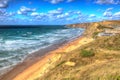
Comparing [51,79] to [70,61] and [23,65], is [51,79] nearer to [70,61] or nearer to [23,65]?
[70,61]

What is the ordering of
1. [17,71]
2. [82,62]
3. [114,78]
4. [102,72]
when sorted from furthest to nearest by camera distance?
[17,71], [82,62], [102,72], [114,78]

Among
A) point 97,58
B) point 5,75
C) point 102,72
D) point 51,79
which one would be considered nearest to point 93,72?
point 102,72

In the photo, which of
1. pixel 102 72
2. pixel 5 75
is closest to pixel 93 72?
pixel 102 72

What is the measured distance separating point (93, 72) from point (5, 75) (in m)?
11.7

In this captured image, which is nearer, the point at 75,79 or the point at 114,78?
Result: the point at 114,78

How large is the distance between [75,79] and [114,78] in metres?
1.93

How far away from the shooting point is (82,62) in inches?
674

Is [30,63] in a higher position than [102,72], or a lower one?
lower

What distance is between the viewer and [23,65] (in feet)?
86.5

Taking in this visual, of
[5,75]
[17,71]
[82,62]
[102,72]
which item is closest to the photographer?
[102,72]

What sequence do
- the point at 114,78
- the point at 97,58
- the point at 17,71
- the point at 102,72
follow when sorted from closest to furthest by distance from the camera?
1. the point at 114,78
2. the point at 102,72
3. the point at 97,58
4. the point at 17,71

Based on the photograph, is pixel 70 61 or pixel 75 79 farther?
pixel 70 61

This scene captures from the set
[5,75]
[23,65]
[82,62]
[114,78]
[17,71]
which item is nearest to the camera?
[114,78]

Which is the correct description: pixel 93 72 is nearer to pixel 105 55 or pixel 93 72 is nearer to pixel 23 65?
pixel 105 55
